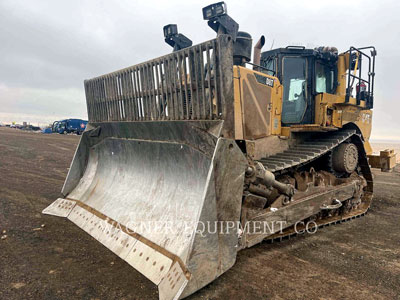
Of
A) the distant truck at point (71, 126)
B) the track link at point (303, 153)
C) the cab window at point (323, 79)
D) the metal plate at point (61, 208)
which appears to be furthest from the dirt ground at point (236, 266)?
the distant truck at point (71, 126)

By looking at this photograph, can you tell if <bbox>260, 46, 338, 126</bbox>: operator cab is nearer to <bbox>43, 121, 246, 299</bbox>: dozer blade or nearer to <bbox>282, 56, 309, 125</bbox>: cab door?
<bbox>282, 56, 309, 125</bbox>: cab door

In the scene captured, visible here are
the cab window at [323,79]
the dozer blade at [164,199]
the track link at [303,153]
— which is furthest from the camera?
the cab window at [323,79]

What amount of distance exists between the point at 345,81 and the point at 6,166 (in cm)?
1062

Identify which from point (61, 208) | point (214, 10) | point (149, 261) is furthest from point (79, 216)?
point (214, 10)

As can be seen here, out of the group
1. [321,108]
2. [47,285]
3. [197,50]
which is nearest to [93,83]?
[197,50]

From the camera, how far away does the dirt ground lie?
274 centimetres

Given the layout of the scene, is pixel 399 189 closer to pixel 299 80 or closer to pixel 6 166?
pixel 299 80

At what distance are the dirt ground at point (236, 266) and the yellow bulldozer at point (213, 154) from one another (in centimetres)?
20

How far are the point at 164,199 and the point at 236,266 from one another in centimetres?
117

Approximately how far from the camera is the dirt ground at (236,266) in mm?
2740

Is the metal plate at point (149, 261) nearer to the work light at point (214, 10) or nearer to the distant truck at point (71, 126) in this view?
the work light at point (214, 10)

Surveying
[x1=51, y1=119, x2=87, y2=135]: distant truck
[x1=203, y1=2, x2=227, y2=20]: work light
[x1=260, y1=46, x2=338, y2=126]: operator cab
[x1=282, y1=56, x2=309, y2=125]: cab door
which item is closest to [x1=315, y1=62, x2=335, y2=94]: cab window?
[x1=260, y1=46, x2=338, y2=126]: operator cab

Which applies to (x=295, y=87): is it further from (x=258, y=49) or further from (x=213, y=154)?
(x=213, y=154)

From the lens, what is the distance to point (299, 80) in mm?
5168
